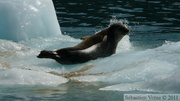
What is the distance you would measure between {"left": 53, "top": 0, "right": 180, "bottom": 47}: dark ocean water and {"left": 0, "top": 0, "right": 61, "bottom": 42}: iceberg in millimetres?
2335

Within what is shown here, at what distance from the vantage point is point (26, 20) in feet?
57.4

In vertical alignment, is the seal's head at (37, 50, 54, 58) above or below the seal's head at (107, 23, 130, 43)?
below

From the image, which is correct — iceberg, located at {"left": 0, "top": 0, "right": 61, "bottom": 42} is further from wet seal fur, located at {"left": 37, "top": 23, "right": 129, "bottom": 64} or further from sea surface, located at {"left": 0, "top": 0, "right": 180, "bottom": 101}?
wet seal fur, located at {"left": 37, "top": 23, "right": 129, "bottom": 64}

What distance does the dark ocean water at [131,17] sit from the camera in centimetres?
2032

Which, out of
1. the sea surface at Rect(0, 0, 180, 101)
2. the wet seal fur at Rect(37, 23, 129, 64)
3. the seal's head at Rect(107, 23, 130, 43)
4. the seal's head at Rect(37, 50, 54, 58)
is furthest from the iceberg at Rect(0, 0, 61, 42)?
the seal's head at Rect(37, 50, 54, 58)

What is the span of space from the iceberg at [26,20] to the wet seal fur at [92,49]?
3.55m

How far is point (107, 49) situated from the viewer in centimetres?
1391

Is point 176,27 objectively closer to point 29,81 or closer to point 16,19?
point 16,19

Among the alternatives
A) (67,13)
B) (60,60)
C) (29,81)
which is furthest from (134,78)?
(67,13)

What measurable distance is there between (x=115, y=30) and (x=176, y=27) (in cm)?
906

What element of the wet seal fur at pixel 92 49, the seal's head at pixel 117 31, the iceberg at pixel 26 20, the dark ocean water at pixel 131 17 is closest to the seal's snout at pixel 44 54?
the wet seal fur at pixel 92 49

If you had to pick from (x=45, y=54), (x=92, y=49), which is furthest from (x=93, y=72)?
(x=92, y=49)

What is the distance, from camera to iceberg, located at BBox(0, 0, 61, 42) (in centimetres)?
1716

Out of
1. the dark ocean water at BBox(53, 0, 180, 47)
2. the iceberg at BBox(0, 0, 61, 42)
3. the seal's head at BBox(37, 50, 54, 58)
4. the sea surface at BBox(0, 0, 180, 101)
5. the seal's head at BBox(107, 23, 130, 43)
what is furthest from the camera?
the dark ocean water at BBox(53, 0, 180, 47)
